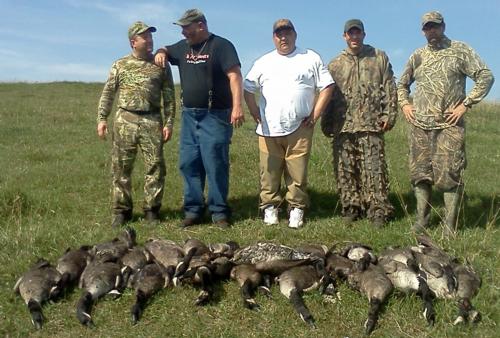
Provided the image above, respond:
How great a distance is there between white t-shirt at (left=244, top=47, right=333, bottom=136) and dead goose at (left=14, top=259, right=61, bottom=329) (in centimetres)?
316

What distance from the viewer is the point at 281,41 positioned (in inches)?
283

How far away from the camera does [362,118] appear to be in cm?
739

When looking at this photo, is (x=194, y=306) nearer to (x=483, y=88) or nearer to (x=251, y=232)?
(x=251, y=232)

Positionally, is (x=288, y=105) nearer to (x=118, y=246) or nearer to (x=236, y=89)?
(x=236, y=89)

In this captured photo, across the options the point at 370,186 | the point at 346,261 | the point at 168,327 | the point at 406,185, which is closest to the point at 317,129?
the point at 406,185

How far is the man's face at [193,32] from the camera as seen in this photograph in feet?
23.6

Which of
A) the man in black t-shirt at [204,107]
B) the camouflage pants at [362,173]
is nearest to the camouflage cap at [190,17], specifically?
the man in black t-shirt at [204,107]

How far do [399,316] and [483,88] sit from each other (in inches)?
119

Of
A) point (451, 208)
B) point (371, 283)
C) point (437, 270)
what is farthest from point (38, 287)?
point (451, 208)

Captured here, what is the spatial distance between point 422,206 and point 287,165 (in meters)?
1.81

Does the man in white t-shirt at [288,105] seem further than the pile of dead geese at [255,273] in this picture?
Yes

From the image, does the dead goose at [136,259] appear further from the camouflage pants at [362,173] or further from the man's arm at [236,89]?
the camouflage pants at [362,173]

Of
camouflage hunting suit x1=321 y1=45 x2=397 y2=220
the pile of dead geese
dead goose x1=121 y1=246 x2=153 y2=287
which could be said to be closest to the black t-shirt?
camouflage hunting suit x1=321 y1=45 x2=397 y2=220

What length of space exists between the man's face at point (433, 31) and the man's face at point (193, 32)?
9.04 feet
